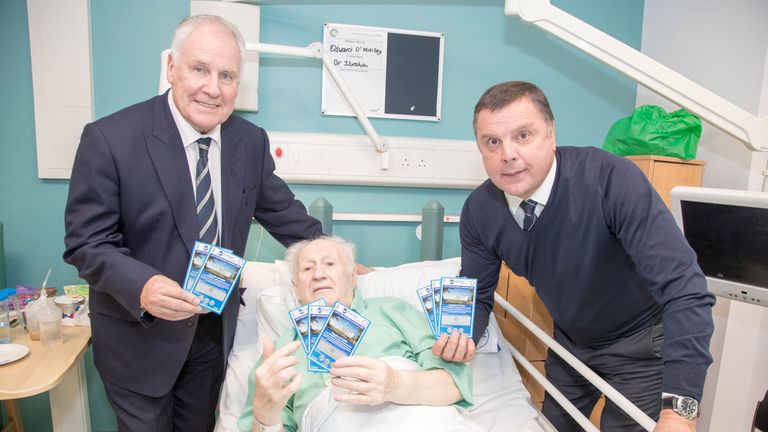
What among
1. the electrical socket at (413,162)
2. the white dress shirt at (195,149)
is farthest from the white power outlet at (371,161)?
the white dress shirt at (195,149)

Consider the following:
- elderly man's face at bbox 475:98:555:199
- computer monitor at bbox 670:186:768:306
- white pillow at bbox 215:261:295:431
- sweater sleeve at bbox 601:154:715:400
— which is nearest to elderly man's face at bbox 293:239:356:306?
white pillow at bbox 215:261:295:431

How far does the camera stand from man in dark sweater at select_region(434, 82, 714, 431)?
1.11 meters

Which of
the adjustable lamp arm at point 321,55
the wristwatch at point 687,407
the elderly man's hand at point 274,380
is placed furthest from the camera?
the adjustable lamp arm at point 321,55

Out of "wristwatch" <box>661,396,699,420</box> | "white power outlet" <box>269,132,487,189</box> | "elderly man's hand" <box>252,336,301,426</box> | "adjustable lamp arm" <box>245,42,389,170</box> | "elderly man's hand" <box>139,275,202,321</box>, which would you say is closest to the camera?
"wristwatch" <box>661,396,699,420</box>

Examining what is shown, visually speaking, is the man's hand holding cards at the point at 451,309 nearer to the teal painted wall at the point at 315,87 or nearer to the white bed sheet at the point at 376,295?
the white bed sheet at the point at 376,295

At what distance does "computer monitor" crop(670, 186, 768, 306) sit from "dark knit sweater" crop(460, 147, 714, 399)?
0.70 ft

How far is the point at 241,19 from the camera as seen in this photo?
2.19m

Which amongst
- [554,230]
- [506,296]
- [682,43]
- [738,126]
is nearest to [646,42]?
[682,43]

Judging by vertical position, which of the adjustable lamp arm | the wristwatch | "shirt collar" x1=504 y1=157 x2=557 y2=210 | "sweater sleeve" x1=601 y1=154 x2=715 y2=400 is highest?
the adjustable lamp arm

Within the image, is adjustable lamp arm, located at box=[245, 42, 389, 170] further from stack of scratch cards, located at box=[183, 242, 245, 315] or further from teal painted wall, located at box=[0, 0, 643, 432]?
stack of scratch cards, located at box=[183, 242, 245, 315]

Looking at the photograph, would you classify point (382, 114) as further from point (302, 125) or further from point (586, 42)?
point (586, 42)

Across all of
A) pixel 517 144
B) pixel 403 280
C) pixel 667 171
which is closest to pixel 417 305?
pixel 403 280

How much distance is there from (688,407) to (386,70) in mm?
1913

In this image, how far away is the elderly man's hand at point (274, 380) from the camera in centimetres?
115
